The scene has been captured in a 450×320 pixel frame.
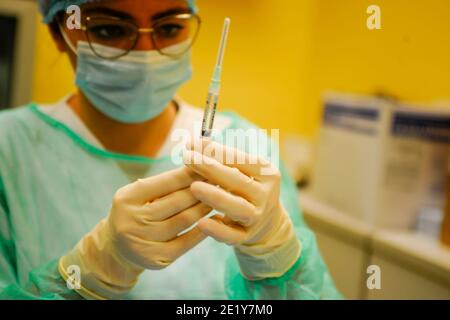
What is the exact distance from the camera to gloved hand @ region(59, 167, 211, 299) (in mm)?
688

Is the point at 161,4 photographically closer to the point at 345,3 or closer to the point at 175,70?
the point at 175,70

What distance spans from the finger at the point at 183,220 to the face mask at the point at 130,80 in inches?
10.6

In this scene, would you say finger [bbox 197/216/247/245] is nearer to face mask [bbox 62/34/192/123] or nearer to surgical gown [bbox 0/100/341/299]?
surgical gown [bbox 0/100/341/299]

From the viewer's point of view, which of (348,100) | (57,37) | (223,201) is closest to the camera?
(223,201)

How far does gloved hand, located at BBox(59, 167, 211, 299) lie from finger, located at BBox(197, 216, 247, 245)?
3 cm

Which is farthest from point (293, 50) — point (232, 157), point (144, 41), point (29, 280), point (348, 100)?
A: point (29, 280)

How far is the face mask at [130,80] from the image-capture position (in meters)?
0.83

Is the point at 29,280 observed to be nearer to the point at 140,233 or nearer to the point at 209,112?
the point at 140,233

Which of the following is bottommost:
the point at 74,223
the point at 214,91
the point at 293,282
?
the point at 293,282

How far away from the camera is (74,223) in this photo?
85cm

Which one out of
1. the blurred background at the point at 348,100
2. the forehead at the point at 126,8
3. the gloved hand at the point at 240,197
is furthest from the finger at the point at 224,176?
the forehead at the point at 126,8

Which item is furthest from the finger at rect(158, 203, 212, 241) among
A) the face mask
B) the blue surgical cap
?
the blue surgical cap

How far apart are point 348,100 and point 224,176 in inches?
41.1
